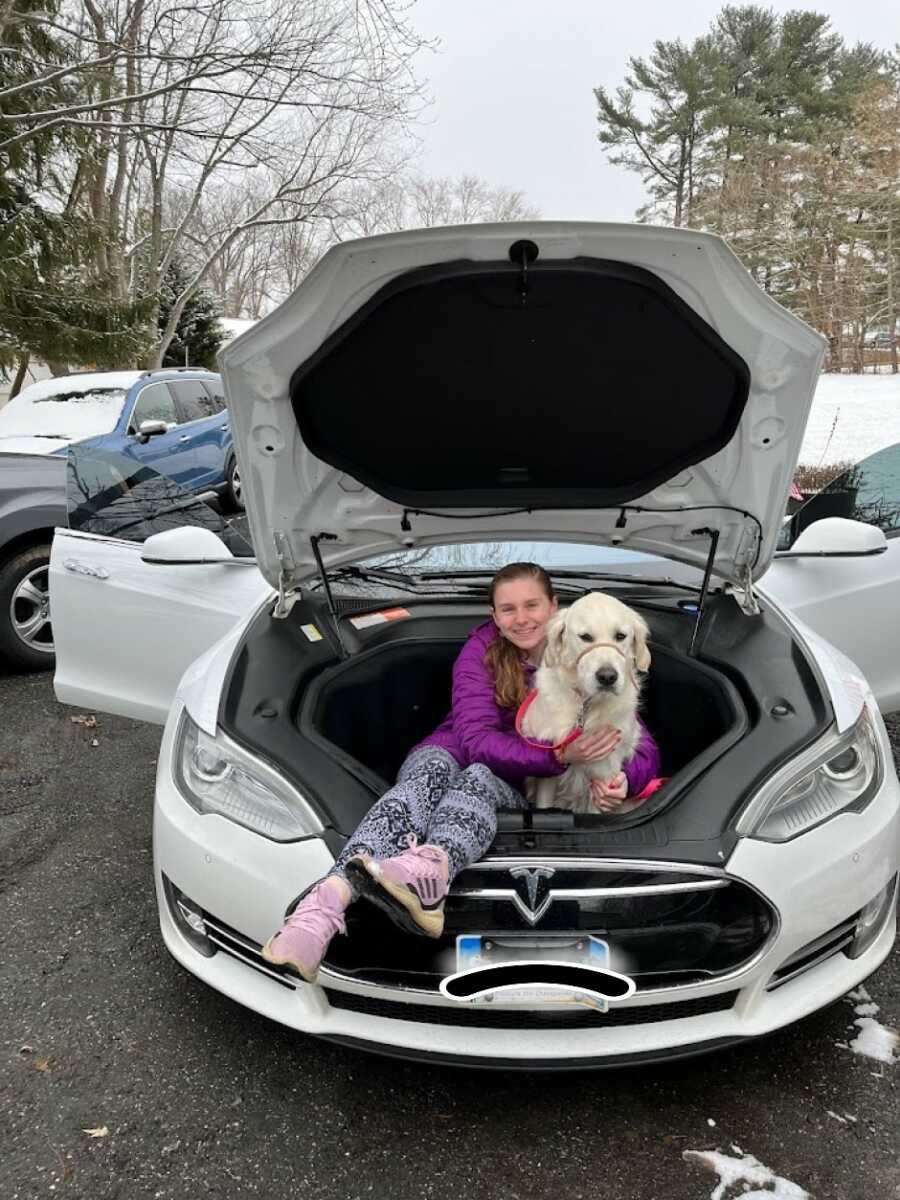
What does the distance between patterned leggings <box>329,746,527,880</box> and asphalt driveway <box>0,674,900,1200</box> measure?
25.8 inches

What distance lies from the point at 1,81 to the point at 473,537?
14.6 meters

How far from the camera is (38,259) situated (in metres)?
14.6

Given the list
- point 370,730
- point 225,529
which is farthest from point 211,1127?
point 225,529

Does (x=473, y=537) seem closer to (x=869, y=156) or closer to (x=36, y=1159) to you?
(x=36, y=1159)

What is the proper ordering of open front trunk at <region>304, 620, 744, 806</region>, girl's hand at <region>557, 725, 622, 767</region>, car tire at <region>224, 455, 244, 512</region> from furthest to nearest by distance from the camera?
car tire at <region>224, 455, 244, 512</region> < open front trunk at <region>304, 620, 744, 806</region> < girl's hand at <region>557, 725, 622, 767</region>

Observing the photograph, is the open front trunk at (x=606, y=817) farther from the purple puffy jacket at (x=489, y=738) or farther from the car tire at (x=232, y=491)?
the car tire at (x=232, y=491)

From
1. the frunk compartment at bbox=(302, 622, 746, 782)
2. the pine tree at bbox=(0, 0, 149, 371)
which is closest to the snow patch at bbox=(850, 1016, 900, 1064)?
the frunk compartment at bbox=(302, 622, 746, 782)

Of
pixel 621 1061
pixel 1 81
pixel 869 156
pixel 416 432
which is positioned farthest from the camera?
pixel 869 156

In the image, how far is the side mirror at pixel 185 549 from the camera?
127 inches

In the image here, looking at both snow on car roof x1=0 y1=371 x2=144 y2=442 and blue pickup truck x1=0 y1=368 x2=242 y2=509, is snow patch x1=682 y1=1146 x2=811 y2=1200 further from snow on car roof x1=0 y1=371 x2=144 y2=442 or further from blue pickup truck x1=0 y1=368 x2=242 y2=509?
snow on car roof x1=0 y1=371 x2=144 y2=442

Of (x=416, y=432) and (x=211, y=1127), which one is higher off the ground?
(x=416, y=432)

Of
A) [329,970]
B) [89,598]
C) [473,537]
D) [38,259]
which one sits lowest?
[329,970]

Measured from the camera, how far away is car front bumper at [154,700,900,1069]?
193 cm

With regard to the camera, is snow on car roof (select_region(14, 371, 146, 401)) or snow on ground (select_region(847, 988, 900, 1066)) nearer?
snow on ground (select_region(847, 988, 900, 1066))
